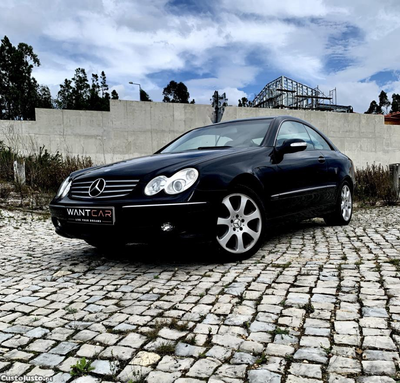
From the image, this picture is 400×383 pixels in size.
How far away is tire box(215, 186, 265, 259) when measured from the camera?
377 cm

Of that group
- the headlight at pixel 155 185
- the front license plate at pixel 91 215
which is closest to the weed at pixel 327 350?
the headlight at pixel 155 185

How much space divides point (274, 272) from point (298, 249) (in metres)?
1.15

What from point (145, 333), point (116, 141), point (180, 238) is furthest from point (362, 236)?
point (116, 141)

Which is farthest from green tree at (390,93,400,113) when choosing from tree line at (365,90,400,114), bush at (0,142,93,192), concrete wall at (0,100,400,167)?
bush at (0,142,93,192)

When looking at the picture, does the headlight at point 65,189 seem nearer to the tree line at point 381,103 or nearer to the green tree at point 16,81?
the green tree at point 16,81

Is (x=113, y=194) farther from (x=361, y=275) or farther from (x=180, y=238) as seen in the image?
(x=361, y=275)

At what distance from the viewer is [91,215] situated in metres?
3.71

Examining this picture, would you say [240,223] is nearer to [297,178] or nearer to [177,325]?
[297,178]

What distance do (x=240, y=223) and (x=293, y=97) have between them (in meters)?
31.0

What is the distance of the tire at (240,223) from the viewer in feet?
12.4

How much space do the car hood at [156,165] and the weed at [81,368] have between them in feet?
6.22

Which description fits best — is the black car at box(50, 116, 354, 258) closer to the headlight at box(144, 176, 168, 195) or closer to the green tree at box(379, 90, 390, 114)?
the headlight at box(144, 176, 168, 195)

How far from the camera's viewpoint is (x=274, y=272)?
3.52 m

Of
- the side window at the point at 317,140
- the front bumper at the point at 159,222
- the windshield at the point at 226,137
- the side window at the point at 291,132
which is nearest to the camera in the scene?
the front bumper at the point at 159,222
